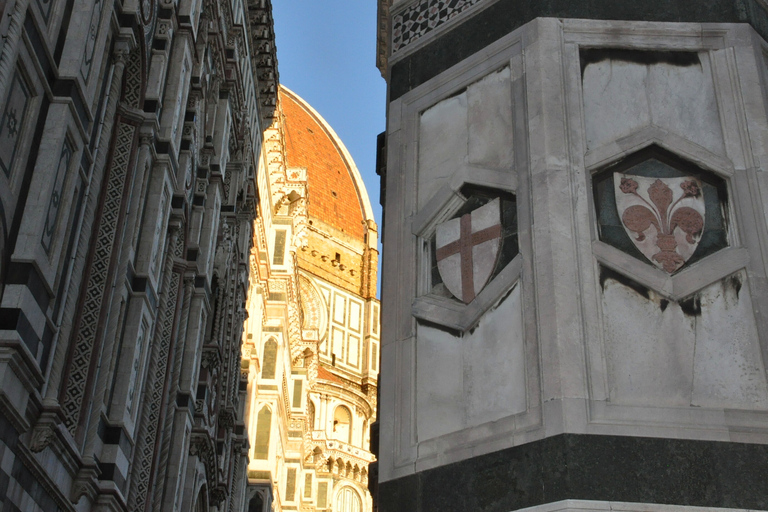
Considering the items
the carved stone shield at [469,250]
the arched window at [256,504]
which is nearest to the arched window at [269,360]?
the arched window at [256,504]

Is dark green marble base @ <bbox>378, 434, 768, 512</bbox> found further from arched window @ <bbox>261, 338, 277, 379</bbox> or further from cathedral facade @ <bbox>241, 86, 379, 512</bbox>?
arched window @ <bbox>261, 338, 277, 379</bbox>

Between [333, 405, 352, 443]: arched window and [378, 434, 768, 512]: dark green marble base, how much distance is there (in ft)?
172

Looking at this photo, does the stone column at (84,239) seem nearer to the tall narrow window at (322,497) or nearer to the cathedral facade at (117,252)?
the cathedral facade at (117,252)

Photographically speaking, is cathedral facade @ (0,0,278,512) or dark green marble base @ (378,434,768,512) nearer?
dark green marble base @ (378,434,768,512)

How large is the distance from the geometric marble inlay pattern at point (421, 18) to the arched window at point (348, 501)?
1874 inches

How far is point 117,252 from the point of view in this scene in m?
11.7

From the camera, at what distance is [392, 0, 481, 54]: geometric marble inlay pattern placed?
28.0 ft

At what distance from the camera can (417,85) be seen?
8.46 meters

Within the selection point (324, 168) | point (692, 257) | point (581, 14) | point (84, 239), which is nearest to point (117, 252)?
point (84, 239)

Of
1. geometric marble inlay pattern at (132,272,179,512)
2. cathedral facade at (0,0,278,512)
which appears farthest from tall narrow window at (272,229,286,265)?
geometric marble inlay pattern at (132,272,179,512)

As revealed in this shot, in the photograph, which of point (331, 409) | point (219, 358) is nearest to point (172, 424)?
point (219, 358)

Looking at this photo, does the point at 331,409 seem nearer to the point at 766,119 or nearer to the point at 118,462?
the point at 118,462

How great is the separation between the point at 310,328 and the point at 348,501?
13.5m

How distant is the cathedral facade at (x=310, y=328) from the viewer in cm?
2973
